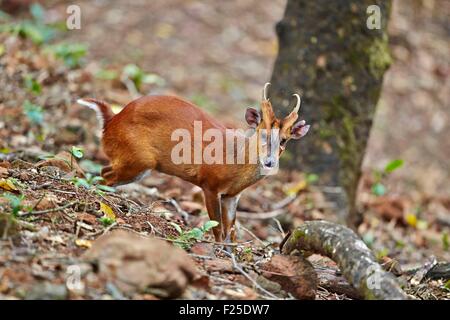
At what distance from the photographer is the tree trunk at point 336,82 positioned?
7805 millimetres

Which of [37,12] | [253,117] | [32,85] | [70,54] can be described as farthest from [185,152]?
[37,12]

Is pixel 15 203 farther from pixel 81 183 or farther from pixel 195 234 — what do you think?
pixel 195 234

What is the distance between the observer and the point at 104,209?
Answer: 16.2 ft

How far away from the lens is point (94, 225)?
15.4ft

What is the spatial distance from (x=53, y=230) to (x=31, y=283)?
67 cm

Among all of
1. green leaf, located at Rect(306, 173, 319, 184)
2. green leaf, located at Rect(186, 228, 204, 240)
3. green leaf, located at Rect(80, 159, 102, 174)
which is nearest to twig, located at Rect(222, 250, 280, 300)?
green leaf, located at Rect(186, 228, 204, 240)

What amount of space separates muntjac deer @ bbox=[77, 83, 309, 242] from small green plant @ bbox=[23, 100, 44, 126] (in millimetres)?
1695

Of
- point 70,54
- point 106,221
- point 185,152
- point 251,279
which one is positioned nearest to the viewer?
point 251,279

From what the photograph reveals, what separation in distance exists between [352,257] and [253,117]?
173 cm

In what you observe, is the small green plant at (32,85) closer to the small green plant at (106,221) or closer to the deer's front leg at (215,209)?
the deer's front leg at (215,209)

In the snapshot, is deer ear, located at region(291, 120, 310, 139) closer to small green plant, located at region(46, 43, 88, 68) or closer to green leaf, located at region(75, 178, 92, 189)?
green leaf, located at region(75, 178, 92, 189)

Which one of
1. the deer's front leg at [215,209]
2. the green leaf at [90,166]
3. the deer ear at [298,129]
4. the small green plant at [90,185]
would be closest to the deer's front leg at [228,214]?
the deer's front leg at [215,209]

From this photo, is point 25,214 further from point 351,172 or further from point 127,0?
point 127,0
